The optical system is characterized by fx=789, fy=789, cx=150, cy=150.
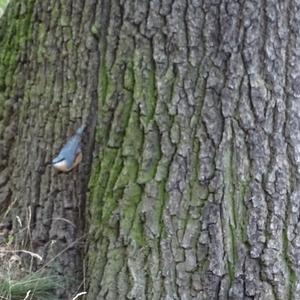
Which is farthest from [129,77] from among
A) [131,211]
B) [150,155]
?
[131,211]

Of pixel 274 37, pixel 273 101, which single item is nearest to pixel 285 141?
pixel 273 101

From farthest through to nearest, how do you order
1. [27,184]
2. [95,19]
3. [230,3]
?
1. [27,184]
2. [95,19]
3. [230,3]

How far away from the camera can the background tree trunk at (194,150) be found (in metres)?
3.06

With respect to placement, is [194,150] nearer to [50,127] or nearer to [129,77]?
[129,77]

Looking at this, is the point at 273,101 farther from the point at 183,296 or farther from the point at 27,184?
the point at 27,184

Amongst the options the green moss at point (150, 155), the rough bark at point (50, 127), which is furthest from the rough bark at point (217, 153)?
the rough bark at point (50, 127)

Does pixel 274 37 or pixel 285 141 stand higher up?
→ pixel 274 37

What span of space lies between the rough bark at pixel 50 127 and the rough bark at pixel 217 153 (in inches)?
12.6

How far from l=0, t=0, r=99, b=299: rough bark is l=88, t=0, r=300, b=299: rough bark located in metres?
0.32

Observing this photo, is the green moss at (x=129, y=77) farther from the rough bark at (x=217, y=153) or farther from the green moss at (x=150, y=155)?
the green moss at (x=150, y=155)

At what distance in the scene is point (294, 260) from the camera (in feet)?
10.1

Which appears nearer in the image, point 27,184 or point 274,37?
point 274,37

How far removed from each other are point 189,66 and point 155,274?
0.84 m

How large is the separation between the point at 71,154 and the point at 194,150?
59 cm
